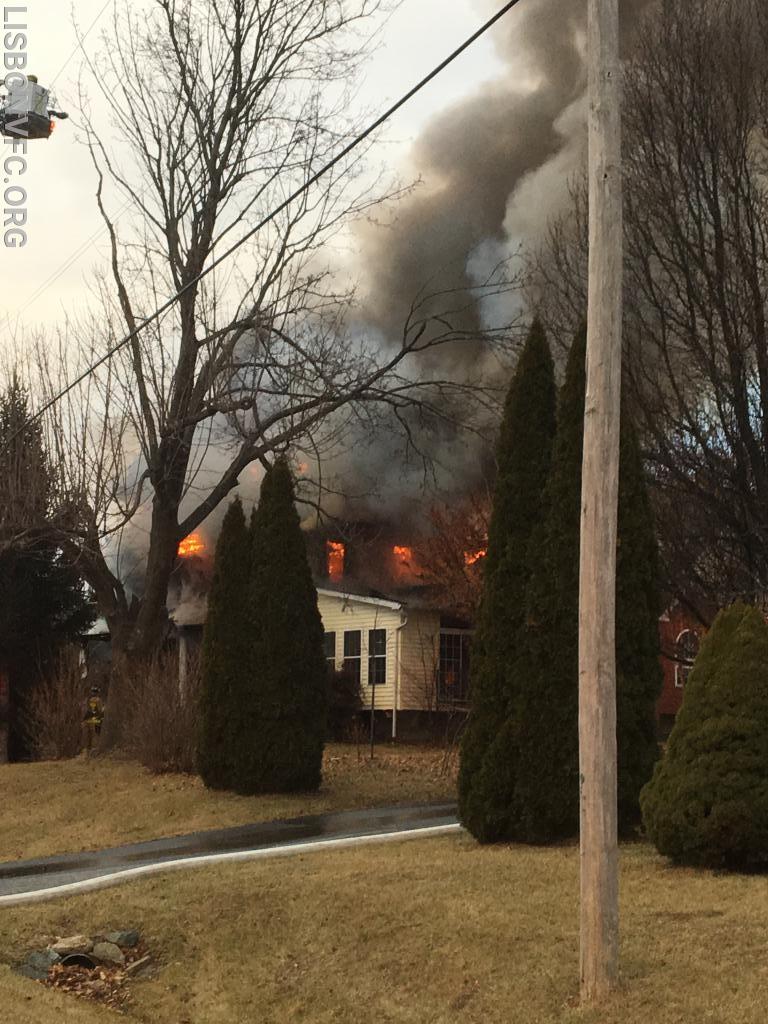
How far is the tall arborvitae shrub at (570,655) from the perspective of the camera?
433 inches

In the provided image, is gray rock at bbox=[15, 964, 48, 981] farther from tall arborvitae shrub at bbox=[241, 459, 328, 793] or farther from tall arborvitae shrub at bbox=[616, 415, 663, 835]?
tall arborvitae shrub at bbox=[241, 459, 328, 793]

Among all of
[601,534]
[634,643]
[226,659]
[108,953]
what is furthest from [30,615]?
[601,534]

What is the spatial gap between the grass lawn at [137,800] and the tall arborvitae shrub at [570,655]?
15.8 feet

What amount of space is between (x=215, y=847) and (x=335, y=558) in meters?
23.8

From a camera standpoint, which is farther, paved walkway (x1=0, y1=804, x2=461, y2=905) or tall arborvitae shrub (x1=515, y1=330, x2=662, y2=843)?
tall arborvitae shrub (x1=515, y1=330, x2=662, y2=843)

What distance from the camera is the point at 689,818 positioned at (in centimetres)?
901

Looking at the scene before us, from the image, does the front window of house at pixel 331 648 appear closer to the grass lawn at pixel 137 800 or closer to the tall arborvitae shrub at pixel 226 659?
the grass lawn at pixel 137 800

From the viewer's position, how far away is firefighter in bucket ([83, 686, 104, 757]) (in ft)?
70.6

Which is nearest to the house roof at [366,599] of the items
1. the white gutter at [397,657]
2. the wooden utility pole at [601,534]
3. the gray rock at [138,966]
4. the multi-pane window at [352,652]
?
the white gutter at [397,657]

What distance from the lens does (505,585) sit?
11.6 metres

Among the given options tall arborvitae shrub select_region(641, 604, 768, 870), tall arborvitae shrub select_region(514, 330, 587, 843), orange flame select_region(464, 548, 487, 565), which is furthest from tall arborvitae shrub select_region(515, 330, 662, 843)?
orange flame select_region(464, 548, 487, 565)

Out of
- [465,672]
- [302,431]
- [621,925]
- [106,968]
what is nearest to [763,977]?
[621,925]

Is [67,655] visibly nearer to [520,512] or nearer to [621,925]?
[520,512]

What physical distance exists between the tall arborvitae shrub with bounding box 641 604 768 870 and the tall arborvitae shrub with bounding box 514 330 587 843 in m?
1.41
